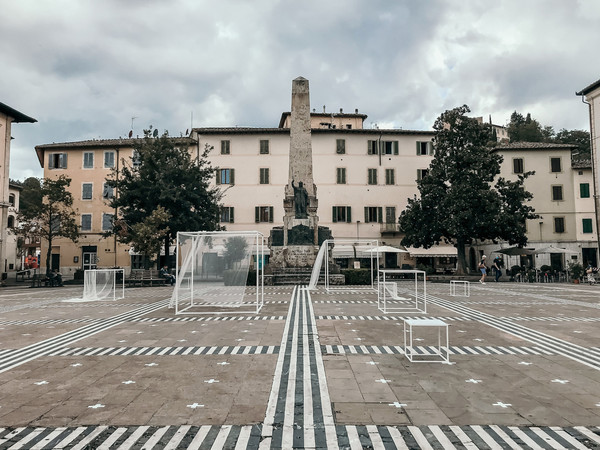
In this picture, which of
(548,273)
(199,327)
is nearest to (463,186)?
(548,273)

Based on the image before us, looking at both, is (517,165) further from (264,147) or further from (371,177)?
(264,147)

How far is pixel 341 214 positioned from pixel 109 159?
24.3 m

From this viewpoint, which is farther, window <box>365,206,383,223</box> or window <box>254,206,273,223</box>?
window <box>365,206,383,223</box>

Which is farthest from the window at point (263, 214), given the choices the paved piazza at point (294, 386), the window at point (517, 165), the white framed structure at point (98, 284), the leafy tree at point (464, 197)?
the paved piazza at point (294, 386)

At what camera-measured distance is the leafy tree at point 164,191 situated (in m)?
30.9

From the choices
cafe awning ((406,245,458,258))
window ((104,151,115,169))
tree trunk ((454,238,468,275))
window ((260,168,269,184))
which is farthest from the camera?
window ((104,151,115,169))

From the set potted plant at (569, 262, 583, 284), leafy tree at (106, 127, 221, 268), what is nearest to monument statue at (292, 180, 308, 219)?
leafy tree at (106, 127, 221, 268)

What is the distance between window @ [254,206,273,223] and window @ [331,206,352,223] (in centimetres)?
617

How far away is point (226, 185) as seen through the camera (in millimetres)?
43812

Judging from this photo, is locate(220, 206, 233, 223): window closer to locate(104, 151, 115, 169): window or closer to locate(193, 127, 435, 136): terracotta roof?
locate(193, 127, 435, 136): terracotta roof

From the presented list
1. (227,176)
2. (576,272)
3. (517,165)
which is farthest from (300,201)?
(517,165)

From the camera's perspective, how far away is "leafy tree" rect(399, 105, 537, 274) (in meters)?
33.4

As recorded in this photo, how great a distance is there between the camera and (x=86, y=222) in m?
44.4

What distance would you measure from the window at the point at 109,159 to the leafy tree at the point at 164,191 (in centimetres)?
1342
